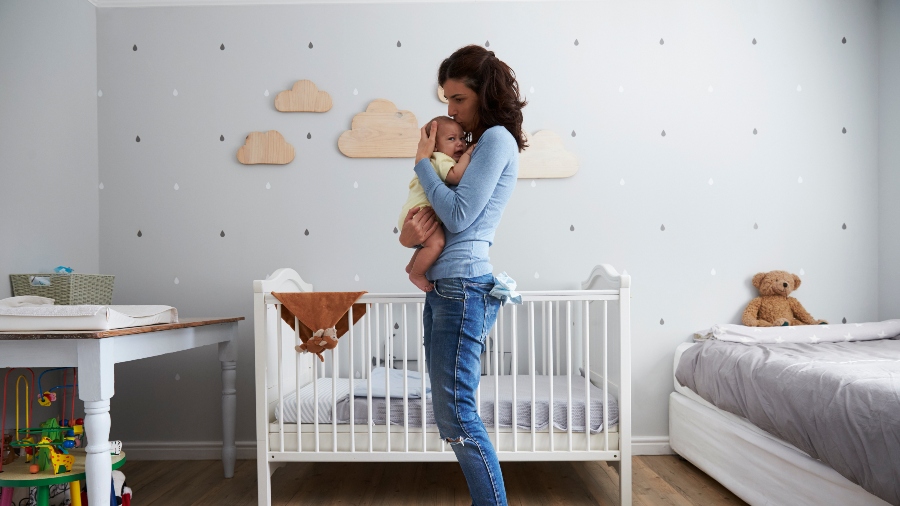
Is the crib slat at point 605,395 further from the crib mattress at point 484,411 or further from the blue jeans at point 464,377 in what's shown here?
the blue jeans at point 464,377

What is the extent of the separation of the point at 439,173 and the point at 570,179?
1436 mm

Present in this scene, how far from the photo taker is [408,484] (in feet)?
7.54

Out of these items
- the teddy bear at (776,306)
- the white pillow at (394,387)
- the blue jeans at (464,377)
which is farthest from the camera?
the teddy bear at (776,306)

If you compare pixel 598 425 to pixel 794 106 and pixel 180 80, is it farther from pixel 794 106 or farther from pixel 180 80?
pixel 180 80

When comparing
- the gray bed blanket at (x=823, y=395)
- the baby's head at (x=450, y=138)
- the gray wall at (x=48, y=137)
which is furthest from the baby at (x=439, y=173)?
the gray wall at (x=48, y=137)

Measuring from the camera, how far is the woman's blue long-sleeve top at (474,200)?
1.25 m

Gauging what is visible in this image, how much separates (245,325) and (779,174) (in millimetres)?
2380

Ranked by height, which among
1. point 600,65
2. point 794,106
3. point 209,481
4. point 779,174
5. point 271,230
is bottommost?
point 209,481

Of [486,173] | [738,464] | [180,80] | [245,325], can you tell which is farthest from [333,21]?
[738,464]

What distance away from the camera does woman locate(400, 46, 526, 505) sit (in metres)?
1.25

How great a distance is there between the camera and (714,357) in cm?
222

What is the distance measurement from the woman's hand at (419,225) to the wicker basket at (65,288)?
4.58ft

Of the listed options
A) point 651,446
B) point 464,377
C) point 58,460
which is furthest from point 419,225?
point 651,446

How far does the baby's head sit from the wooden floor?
1.26 meters
